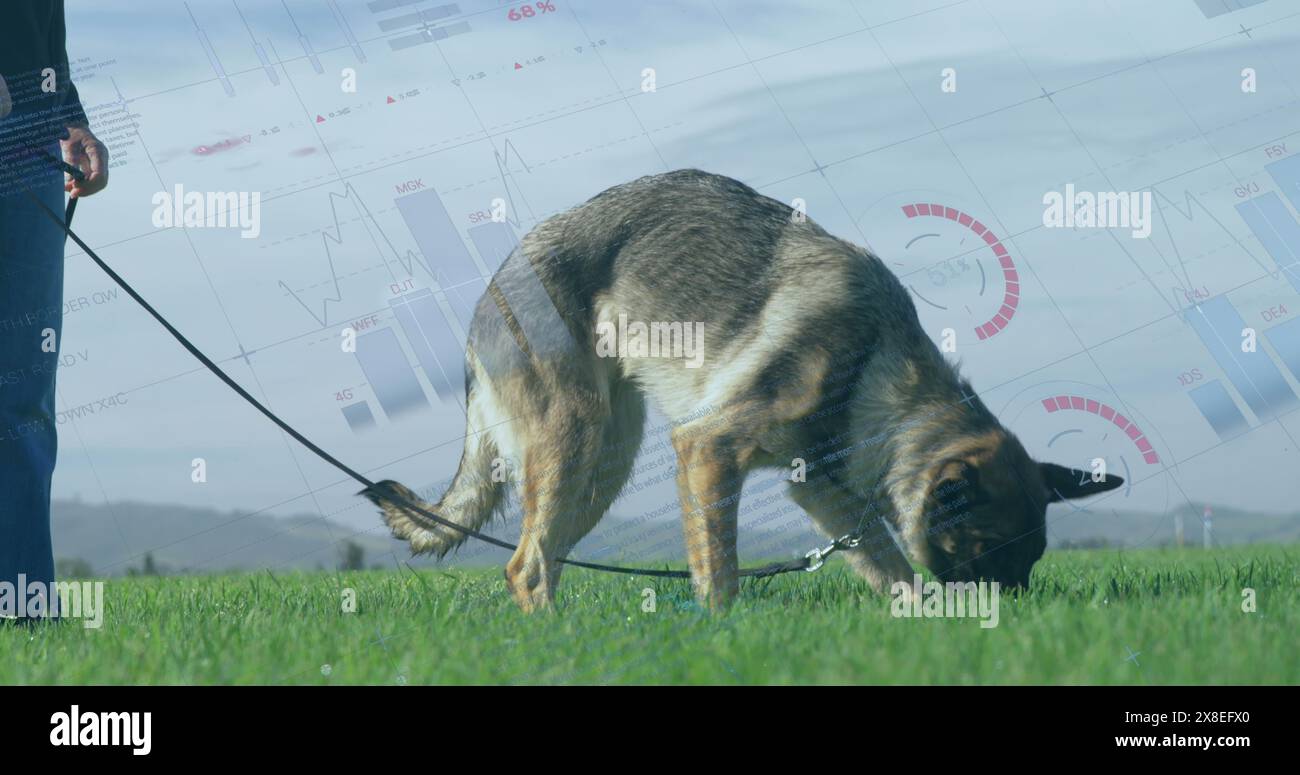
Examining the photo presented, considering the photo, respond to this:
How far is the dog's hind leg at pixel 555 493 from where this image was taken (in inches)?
212

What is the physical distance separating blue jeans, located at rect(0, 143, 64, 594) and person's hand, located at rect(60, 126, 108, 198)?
8 centimetres

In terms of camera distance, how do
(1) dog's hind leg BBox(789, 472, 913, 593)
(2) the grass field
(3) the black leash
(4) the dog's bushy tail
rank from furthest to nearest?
(4) the dog's bushy tail < (1) dog's hind leg BBox(789, 472, 913, 593) < (3) the black leash < (2) the grass field

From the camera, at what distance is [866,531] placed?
5289 mm

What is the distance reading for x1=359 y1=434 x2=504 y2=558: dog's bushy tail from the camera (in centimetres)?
560

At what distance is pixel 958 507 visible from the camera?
4.83 metres

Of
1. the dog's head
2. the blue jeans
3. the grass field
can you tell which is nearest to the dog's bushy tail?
the grass field

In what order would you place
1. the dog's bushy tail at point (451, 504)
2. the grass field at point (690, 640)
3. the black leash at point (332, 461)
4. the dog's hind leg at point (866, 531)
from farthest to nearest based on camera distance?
the dog's bushy tail at point (451, 504)
the dog's hind leg at point (866, 531)
the black leash at point (332, 461)
the grass field at point (690, 640)

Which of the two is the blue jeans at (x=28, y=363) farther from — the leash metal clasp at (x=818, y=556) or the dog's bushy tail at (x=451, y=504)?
the leash metal clasp at (x=818, y=556)

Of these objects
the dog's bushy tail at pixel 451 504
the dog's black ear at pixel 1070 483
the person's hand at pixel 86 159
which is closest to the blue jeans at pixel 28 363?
the person's hand at pixel 86 159

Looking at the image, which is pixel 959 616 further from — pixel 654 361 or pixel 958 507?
pixel 654 361

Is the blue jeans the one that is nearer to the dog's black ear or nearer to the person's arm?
the person's arm

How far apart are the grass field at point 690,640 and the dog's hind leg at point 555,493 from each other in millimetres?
199
